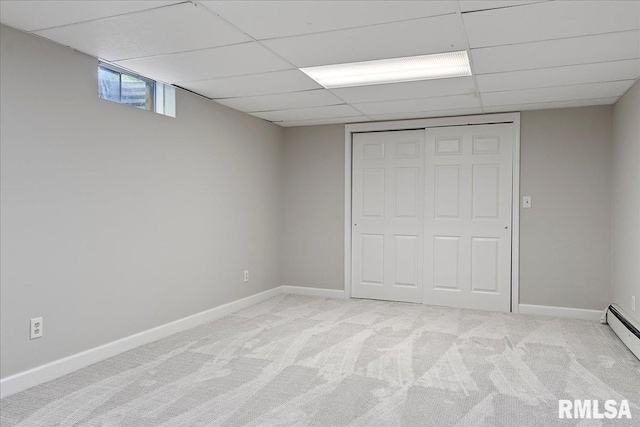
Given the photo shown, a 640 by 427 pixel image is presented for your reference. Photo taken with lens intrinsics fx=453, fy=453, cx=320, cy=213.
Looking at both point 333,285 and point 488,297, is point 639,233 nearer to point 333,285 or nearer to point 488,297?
point 488,297

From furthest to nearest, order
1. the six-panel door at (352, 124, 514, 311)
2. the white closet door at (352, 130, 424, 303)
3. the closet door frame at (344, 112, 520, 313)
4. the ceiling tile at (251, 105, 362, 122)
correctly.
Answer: the white closet door at (352, 130, 424, 303), the six-panel door at (352, 124, 514, 311), the closet door frame at (344, 112, 520, 313), the ceiling tile at (251, 105, 362, 122)

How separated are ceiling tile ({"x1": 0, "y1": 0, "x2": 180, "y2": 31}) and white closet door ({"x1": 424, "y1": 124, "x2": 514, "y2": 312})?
11.6 ft

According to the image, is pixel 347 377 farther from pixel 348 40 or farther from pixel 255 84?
pixel 255 84

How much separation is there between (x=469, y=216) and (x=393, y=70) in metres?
2.21

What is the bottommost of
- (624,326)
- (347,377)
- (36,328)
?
(347,377)

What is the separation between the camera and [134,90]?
3.57 metres

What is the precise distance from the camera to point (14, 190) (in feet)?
8.66

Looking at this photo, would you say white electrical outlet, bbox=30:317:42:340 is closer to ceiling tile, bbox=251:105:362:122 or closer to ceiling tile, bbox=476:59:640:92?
ceiling tile, bbox=251:105:362:122

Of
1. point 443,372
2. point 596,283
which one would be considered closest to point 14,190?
point 443,372

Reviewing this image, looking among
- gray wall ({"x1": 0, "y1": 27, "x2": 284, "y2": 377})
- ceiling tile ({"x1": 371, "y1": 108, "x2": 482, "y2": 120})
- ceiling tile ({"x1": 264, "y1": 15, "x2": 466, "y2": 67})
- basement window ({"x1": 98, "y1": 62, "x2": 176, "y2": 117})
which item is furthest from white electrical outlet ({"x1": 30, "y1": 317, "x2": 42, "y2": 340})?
ceiling tile ({"x1": 371, "y1": 108, "x2": 482, "y2": 120})

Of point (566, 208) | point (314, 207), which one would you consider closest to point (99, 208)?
point (314, 207)

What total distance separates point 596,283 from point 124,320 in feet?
14.1

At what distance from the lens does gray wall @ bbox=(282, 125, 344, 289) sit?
5504 millimetres

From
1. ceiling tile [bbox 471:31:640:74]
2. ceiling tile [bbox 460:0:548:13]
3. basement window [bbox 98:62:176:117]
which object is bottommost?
basement window [bbox 98:62:176:117]
